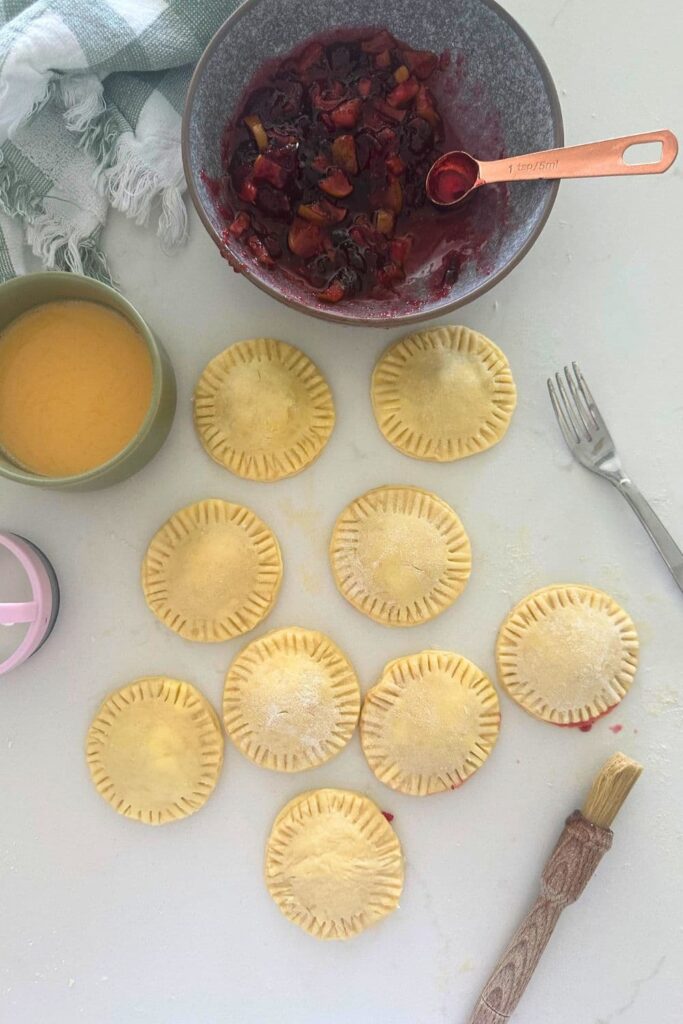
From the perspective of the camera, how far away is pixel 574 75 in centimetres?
136

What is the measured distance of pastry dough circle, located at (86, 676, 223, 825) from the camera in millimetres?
1362

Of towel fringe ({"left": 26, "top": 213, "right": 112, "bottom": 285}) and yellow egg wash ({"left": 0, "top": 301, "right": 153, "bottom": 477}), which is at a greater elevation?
towel fringe ({"left": 26, "top": 213, "right": 112, "bottom": 285})

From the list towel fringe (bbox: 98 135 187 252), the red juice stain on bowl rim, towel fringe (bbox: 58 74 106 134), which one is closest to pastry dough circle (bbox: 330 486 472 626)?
the red juice stain on bowl rim

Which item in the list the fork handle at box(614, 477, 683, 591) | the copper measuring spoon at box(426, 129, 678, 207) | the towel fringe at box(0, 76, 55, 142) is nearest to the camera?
the copper measuring spoon at box(426, 129, 678, 207)

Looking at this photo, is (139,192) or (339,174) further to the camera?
(139,192)

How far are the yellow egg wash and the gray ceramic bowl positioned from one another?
261 millimetres

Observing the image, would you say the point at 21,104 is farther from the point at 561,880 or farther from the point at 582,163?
the point at 561,880

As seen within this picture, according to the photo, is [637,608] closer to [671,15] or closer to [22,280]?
[671,15]

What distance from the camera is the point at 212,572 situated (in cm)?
135

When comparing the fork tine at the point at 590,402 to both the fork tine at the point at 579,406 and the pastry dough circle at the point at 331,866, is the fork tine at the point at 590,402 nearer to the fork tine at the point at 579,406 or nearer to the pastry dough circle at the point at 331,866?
the fork tine at the point at 579,406

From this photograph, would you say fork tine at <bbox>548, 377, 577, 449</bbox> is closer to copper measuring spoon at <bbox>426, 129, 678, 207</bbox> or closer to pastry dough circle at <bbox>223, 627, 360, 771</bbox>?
copper measuring spoon at <bbox>426, 129, 678, 207</bbox>

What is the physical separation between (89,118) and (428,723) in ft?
3.96

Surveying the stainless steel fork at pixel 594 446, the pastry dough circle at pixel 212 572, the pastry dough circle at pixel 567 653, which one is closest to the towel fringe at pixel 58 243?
the pastry dough circle at pixel 212 572

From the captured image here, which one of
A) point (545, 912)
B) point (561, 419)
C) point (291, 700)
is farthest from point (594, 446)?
point (545, 912)
